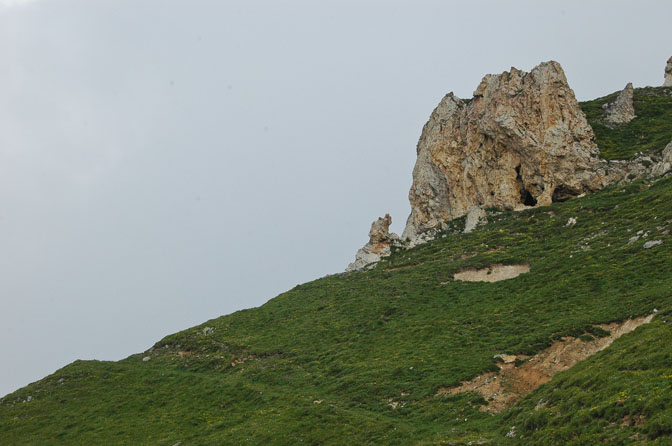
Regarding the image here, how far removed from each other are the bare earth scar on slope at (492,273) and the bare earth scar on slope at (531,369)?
1648 cm

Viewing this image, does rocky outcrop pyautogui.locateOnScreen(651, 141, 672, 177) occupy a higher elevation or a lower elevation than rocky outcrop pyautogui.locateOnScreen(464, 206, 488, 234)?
lower

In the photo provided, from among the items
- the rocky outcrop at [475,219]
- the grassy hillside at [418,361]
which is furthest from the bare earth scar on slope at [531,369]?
the rocky outcrop at [475,219]

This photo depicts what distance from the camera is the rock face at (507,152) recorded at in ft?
207

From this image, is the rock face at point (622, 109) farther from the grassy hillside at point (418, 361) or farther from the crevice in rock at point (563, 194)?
the grassy hillside at point (418, 361)

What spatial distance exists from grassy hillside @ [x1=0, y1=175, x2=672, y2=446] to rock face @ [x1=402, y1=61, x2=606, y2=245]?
6375mm

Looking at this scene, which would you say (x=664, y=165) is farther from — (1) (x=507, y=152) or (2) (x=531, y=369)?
(2) (x=531, y=369)

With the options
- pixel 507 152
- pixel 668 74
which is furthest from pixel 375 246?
pixel 668 74

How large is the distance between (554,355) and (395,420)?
10.6 metres

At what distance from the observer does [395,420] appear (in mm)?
28750

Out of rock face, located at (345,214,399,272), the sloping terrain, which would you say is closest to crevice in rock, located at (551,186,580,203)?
the sloping terrain

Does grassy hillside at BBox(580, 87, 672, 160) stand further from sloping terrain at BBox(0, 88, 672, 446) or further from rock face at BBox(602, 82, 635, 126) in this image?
sloping terrain at BBox(0, 88, 672, 446)

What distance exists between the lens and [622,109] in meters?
73.2

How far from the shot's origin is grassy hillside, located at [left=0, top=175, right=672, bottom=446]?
22.1m

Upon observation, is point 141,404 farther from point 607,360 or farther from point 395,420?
point 607,360
